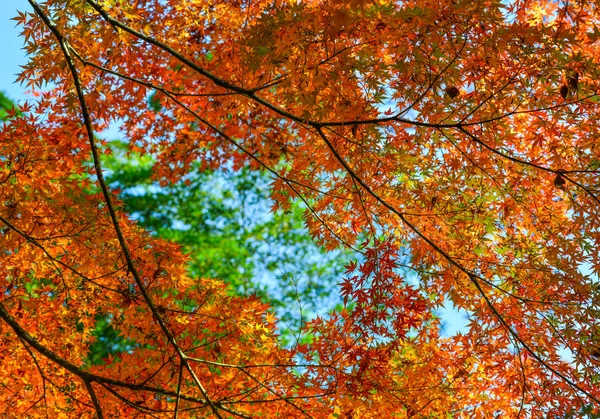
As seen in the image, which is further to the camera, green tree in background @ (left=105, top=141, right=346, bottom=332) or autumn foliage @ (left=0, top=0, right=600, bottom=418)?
green tree in background @ (left=105, top=141, right=346, bottom=332)

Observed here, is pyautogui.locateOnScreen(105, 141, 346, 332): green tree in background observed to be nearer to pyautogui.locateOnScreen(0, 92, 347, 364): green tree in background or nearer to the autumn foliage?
pyautogui.locateOnScreen(0, 92, 347, 364): green tree in background

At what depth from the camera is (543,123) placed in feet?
9.61

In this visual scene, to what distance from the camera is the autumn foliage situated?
105 inches

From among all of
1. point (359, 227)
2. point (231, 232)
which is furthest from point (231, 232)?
point (359, 227)

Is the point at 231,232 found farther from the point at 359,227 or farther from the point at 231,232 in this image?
the point at 359,227

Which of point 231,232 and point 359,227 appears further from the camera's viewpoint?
point 231,232

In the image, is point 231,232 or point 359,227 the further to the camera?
point 231,232

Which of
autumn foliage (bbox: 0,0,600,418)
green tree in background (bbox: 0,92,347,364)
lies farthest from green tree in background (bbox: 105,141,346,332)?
autumn foliage (bbox: 0,0,600,418)

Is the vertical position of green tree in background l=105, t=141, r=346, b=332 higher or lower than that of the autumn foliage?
higher

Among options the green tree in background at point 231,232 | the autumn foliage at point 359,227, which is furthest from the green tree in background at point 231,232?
the autumn foliage at point 359,227

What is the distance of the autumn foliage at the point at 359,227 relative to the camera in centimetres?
268

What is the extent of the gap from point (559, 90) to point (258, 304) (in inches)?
84.4

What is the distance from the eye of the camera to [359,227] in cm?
360

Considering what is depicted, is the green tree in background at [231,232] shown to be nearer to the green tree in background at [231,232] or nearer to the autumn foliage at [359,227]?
the green tree in background at [231,232]
